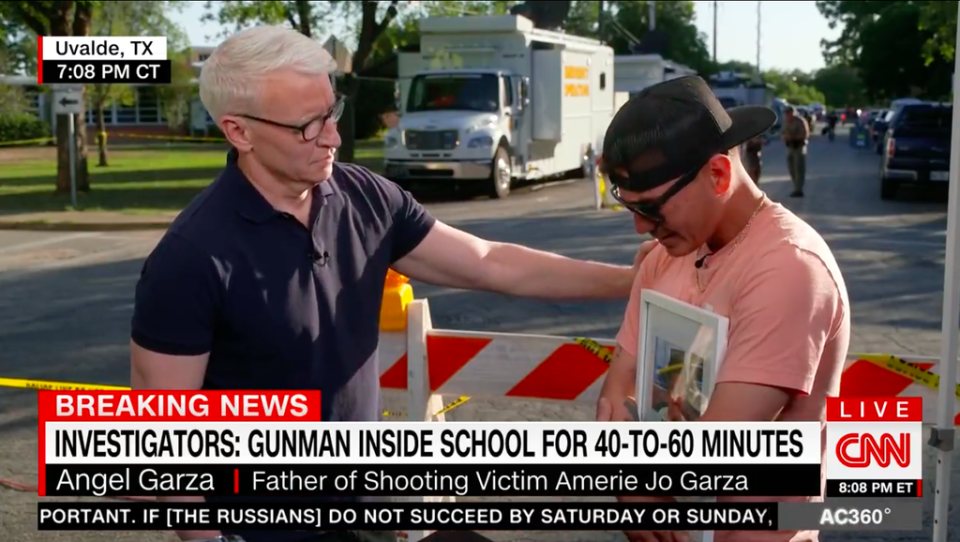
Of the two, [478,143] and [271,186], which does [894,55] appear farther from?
[271,186]

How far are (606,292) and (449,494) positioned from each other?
3.57 ft

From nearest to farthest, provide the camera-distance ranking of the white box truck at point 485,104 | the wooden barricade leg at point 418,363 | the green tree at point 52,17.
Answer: the wooden barricade leg at point 418,363 < the green tree at point 52,17 < the white box truck at point 485,104

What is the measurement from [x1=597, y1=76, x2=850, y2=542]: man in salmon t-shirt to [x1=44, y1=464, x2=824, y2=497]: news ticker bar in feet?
0.20

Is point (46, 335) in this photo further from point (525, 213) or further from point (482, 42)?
point (482, 42)

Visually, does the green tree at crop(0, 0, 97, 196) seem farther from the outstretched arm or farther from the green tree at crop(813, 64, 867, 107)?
the green tree at crop(813, 64, 867, 107)

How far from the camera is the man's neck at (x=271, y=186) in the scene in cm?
275

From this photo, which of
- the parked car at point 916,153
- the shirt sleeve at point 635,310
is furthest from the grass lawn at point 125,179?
the parked car at point 916,153

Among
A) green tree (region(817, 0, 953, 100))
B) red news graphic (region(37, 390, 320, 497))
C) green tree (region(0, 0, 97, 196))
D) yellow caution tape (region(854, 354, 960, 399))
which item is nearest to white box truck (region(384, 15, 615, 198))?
green tree (region(0, 0, 97, 196))

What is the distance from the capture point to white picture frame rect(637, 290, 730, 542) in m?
2.35

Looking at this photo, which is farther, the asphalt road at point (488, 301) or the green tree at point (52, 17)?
the green tree at point (52, 17)

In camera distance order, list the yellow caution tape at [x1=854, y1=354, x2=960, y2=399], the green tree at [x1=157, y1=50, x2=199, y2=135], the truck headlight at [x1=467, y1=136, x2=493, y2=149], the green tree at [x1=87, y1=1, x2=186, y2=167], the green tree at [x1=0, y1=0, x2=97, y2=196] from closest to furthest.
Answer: the yellow caution tape at [x1=854, y1=354, x2=960, y2=399] → the green tree at [x1=0, y1=0, x2=97, y2=196] → the truck headlight at [x1=467, y1=136, x2=493, y2=149] → the green tree at [x1=87, y1=1, x2=186, y2=167] → the green tree at [x1=157, y1=50, x2=199, y2=135]

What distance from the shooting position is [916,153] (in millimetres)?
24641

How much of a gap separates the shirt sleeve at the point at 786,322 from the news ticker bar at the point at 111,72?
545cm

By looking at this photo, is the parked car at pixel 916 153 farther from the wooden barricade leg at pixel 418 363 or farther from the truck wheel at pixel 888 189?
the wooden barricade leg at pixel 418 363
